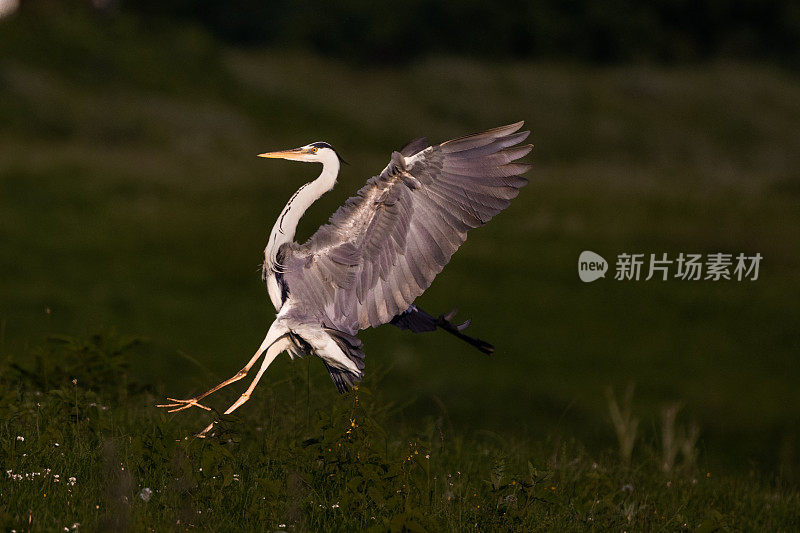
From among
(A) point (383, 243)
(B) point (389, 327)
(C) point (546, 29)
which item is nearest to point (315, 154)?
(A) point (383, 243)

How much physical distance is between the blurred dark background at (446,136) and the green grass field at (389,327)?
8 centimetres

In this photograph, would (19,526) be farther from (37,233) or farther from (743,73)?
(743,73)

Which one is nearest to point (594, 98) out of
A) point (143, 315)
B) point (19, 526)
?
point (143, 315)

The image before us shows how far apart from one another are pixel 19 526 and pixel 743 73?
38.3 meters

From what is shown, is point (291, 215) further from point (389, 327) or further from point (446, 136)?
point (446, 136)

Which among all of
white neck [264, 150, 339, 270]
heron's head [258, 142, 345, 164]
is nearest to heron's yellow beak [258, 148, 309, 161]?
heron's head [258, 142, 345, 164]

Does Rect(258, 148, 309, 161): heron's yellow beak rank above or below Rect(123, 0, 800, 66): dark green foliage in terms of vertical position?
below

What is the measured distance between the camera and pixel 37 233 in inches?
654

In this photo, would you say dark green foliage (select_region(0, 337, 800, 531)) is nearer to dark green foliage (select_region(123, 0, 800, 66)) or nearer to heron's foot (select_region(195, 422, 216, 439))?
heron's foot (select_region(195, 422, 216, 439))

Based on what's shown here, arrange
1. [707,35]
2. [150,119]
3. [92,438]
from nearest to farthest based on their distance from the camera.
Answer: [92,438]
[150,119]
[707,35]

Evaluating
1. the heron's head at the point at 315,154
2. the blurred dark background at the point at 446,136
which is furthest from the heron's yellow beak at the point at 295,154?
the blurred dark background at the point at 446,136

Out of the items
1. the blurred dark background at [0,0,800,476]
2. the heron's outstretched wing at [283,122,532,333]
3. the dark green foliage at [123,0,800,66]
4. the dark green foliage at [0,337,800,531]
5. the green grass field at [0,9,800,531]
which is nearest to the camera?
the dark green foliage at [0,337,800,531]

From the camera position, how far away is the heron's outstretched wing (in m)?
5.32

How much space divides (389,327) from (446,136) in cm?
2230
